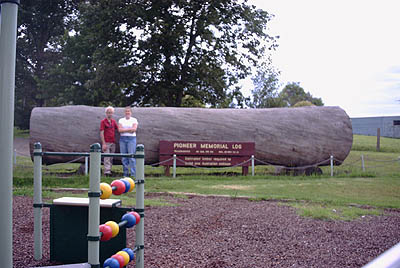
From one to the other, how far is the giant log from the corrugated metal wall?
26.1 metres

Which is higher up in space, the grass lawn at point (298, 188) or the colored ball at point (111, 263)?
the colored ball at point (111, 263)

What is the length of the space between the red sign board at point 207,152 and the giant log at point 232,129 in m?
0.20

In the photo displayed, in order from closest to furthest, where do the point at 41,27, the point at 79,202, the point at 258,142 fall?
the point at 79,202
the point at 258,142
the point at 41,27

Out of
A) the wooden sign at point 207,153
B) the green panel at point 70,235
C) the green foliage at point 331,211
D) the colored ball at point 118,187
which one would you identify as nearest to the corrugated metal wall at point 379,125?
the wooden sign at point 207,153

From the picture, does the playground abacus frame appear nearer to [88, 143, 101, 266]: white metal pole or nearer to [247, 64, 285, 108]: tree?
[88, 143, 101, 266]: white metal pole

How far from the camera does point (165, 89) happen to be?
19.0 metres

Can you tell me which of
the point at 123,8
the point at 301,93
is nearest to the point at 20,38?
the point at 123,8

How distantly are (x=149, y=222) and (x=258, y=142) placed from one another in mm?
6711

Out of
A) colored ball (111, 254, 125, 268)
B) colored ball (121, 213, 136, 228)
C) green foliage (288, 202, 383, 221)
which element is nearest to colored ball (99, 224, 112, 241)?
colored ball (111, 254, 125, 268)

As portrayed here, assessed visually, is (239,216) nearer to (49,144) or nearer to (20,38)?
(49,144)

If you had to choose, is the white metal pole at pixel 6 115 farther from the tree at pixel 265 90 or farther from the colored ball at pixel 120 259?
the tree at pixel 265 90

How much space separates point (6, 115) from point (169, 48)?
16810mm

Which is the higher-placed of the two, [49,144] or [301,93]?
[301,93]

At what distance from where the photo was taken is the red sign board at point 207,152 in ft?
36.5
